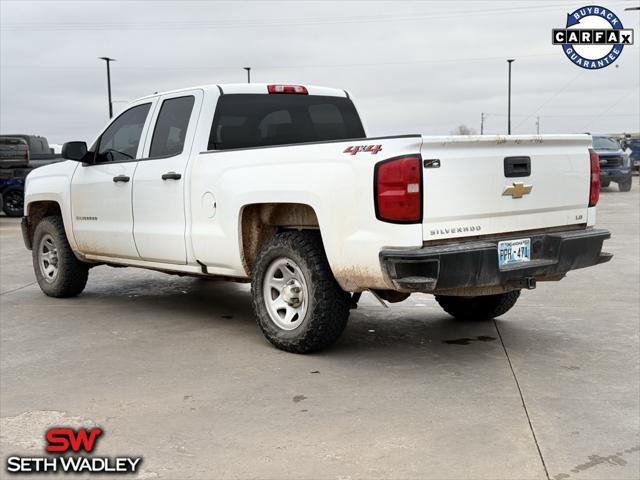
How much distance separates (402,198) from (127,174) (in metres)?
3.22

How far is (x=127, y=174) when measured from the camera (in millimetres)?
7062

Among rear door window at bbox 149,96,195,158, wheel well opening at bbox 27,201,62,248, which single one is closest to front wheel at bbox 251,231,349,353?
rear door window at bbox 149,96,195,158

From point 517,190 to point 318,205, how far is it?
4.34 feet

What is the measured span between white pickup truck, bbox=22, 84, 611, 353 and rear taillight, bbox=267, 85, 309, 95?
0.01 m

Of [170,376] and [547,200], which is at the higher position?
[547,200]

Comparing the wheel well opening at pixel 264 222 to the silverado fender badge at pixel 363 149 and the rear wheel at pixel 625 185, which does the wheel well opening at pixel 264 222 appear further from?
the rear wheel at pixel 625 185

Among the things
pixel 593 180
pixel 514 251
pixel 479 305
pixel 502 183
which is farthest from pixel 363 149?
pixel 479 305

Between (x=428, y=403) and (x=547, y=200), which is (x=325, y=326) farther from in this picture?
(x=547, y=200)

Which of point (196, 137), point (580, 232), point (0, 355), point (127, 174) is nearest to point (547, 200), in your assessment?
point (580, 232)

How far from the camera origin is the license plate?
16.8 feet

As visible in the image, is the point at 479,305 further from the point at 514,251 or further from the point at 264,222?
the point at 264,222

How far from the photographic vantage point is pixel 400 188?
4.75 m

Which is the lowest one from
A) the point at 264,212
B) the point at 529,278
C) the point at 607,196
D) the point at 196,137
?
the point at 607,196

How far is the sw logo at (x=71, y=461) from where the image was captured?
365 centimetres
